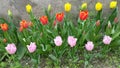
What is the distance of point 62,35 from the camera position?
546cm

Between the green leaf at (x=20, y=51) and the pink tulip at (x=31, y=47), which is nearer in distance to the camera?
the pink tulip at (x=31, y=47)

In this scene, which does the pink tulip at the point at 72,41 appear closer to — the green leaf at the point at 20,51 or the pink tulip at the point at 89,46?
the pink tulip at the point at 89,46

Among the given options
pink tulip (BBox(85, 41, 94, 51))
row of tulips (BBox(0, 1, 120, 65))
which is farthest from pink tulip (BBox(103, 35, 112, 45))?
pink tulip (BBox(85, 41, 94, 51))

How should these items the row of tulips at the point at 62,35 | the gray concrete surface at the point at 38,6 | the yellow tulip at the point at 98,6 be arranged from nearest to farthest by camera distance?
the row of tulips at the point at 62,35
the yellow tulip at the point at 98,6
the gray concrete surface at the point at 38,6

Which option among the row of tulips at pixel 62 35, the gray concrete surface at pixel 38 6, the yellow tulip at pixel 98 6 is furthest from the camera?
the gray concrete surface at pixel 38 6

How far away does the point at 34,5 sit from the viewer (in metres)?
5.88

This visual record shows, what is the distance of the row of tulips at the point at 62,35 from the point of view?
529cm

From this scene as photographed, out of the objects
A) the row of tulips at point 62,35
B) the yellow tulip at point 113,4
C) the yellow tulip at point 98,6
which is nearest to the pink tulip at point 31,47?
the row of tulips at point 62,35

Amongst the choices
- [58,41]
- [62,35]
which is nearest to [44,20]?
[58,41]

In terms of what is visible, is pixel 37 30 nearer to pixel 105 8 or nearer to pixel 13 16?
pixel 13 16

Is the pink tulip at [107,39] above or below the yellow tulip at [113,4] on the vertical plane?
below

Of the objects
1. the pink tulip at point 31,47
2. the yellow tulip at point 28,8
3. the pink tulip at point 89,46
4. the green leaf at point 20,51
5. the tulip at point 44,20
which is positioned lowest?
the pink tulip at point 89,46

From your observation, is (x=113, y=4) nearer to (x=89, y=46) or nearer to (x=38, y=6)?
(x=89, y=46)

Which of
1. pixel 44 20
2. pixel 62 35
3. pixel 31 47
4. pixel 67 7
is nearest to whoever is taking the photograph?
pixel 31 47
